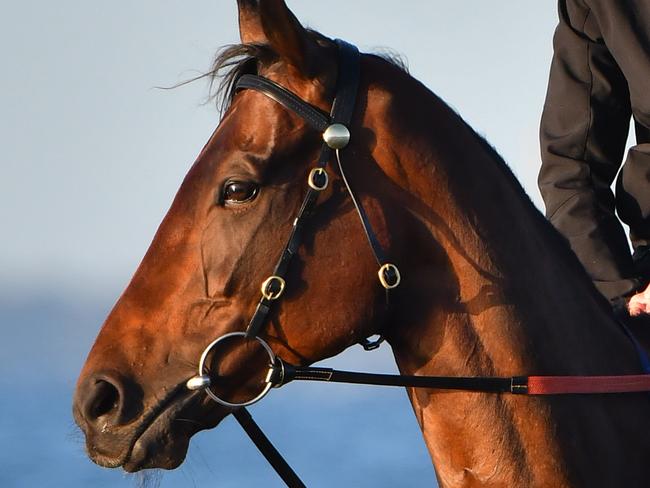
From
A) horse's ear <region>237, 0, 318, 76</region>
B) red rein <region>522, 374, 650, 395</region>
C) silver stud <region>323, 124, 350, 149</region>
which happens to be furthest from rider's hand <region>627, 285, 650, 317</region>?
horse's ear <region>237, 0, 318, 76</region>

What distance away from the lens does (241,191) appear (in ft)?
8.83

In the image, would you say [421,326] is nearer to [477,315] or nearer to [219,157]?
[477,315]

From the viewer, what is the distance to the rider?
3543 millimetres

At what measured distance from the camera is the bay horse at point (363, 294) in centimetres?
267

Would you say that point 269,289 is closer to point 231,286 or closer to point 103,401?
point 231,286

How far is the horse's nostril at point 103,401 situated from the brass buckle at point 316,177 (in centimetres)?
66

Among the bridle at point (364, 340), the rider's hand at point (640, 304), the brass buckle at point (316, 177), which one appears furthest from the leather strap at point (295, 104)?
the rider's hand at point (640, 304)

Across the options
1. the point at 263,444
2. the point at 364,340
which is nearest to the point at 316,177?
the point at 364,340

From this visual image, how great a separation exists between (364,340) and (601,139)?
1.52 m

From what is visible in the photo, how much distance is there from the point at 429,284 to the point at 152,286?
2.16 ft

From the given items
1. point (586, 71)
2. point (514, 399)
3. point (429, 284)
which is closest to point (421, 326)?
point (429, 284)

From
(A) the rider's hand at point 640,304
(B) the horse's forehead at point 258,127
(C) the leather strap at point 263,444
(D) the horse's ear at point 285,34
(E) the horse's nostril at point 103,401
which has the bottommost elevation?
(C) the leather strap at point 263,444

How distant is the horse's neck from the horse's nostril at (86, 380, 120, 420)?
681 millimetres

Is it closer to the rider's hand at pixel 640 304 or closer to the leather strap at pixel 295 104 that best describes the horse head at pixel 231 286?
the leather strap at pixel 295 104
